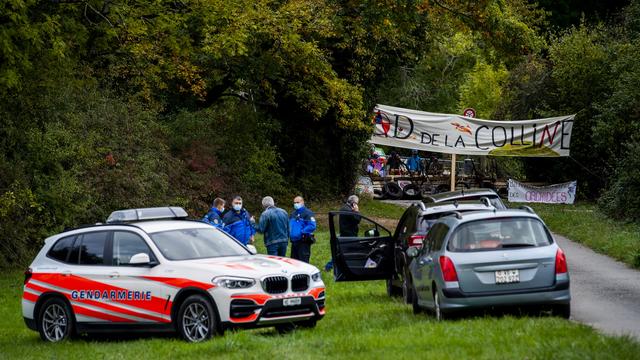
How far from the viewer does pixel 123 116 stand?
111 feet

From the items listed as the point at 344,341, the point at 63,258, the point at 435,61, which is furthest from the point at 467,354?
the point at 435,61

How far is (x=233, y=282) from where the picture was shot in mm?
14516

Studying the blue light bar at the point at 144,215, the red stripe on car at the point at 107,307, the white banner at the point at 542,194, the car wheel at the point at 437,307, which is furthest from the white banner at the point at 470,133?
the car wheel at the point at 437,307

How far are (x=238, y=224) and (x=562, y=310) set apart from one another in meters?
8.59

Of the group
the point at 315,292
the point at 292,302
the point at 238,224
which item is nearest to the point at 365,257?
the point at 238,224

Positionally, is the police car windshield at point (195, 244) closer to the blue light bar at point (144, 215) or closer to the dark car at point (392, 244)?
the blue light bar at point (144, 215)

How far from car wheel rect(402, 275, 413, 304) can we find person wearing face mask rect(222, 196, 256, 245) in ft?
14.1

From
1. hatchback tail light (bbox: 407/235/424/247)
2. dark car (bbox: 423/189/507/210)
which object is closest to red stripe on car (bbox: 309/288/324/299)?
hatchback tail light (bbox: 407/235/424/247)

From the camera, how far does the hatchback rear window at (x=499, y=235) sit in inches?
579

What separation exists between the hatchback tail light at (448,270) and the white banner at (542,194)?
87.3 ft

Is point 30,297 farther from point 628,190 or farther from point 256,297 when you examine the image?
→ point 628,190

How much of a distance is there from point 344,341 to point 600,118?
26.5 meters

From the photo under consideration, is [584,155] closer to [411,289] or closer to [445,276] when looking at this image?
[411,289]

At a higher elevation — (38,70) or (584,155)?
(38,70)
